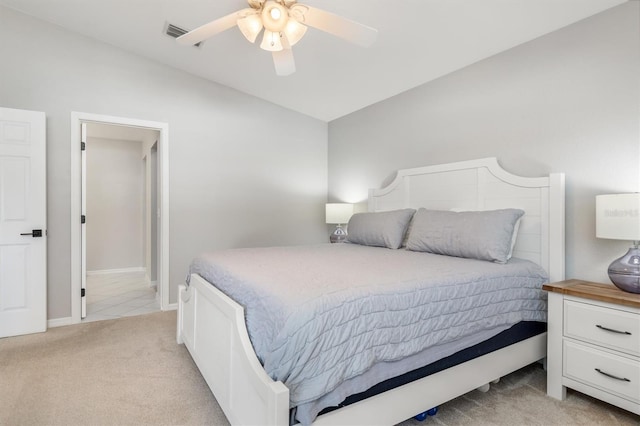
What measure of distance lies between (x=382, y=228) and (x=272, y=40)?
1.78 m

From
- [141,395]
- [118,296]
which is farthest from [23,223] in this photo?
[141,395]

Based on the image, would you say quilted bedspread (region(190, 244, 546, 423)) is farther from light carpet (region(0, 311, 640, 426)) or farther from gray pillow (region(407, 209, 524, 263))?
light carpet (region(0, 311, 640, 426))

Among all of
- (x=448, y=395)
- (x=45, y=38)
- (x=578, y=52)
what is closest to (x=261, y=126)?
(x=45, y=38)

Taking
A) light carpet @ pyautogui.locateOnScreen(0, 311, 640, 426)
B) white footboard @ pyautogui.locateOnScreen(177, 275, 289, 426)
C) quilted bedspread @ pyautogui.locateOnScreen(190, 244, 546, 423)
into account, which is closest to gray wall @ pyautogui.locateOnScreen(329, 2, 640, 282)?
quilted bedspread @ pyautogui.locateOnScreen(190, 244, 546, 423)

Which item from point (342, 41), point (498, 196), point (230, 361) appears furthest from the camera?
point (342, 41)

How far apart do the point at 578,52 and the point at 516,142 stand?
68cm

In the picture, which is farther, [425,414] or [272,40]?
[272,40]

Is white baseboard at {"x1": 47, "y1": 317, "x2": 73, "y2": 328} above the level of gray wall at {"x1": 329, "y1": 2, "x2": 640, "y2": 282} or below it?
below

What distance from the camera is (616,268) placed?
1835 mm

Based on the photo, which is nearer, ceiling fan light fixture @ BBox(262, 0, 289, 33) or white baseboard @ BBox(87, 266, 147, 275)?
ceiling fan light fixture @ BBox(262, 0, 289, 33)

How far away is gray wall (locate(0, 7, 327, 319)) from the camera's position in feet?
10.1

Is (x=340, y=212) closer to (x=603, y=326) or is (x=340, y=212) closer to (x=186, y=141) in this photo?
(x=186, y=141)

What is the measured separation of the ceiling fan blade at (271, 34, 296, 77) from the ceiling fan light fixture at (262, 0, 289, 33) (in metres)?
0.15

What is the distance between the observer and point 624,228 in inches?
70.7
